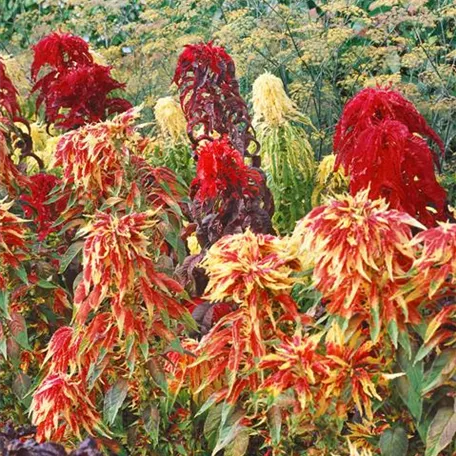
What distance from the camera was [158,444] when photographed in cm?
254

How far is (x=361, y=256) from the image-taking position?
2.01 metres

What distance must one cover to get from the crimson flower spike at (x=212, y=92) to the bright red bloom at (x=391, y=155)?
2.62 ft

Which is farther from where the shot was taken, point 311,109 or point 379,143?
point 311,109

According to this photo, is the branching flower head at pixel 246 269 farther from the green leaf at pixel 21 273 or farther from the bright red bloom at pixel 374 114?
the green leaf at pixel 21 273

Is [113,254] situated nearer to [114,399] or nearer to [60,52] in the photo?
[114,399]

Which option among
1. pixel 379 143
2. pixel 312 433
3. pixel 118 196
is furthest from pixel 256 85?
pixel 312 433

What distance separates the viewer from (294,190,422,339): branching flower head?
2025 millimetres

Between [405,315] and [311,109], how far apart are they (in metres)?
3.41

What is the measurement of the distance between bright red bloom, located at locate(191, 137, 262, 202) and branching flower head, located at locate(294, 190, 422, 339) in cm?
65

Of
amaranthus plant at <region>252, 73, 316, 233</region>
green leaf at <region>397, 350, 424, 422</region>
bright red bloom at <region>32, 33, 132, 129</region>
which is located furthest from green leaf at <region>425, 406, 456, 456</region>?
amaranthus plant at <region>252, 73, 316, 233</region>

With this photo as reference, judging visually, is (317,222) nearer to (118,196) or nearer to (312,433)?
(312,433)

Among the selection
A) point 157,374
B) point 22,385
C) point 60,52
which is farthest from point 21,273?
point 60,52

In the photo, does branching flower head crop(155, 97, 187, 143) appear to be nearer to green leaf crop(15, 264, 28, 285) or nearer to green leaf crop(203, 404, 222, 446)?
green leaf crop(15, 264, 28, 285)

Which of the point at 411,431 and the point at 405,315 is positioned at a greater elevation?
the point at 405,315
